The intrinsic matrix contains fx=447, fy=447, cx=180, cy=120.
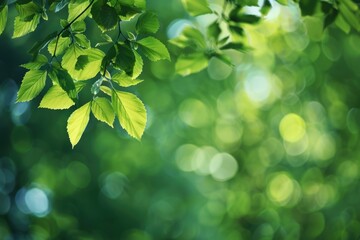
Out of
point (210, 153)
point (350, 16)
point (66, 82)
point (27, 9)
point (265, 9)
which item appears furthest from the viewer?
point (210, 153)

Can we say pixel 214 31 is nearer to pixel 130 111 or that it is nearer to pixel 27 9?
pixel 130 111

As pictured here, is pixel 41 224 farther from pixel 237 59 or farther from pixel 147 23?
pixel 147 23

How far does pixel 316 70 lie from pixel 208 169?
361 centimetres

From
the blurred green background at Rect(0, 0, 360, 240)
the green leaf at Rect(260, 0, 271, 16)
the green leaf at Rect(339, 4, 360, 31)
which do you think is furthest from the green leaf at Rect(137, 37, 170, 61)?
the blurred green background at Rect(0, 0, 360, 240)

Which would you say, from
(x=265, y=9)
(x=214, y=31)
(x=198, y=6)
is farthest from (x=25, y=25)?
(x=265, y=9)

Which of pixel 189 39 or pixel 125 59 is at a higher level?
pixel 125 59

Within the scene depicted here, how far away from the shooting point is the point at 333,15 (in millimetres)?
1621

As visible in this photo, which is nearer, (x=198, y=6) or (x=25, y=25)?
(x=25, y=25)

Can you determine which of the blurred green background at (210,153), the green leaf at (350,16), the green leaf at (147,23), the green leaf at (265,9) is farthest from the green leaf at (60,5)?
the blurred green background at (210,153)

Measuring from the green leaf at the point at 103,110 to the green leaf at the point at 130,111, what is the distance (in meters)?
0.03

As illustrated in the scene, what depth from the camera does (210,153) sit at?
38.5ft

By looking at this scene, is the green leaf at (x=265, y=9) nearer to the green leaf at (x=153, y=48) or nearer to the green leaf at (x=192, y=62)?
A: the green leaf at (x=192, y=62)

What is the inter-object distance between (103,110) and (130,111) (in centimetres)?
9

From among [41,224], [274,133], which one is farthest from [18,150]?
[274,133]
